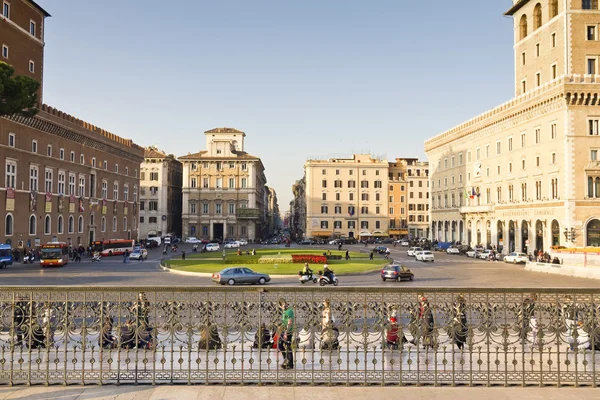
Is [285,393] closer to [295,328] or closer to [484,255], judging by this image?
[295,328]

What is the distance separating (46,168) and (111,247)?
11.0 metres

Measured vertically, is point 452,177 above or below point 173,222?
above

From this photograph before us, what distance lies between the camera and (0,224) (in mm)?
46062

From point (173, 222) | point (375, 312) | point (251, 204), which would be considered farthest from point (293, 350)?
point (173, 222)

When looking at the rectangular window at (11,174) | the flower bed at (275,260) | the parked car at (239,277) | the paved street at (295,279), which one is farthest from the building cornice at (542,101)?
the rectangular window at (11,174)

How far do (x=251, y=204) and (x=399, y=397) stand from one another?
281 ft

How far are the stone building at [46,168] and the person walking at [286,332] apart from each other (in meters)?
45.4

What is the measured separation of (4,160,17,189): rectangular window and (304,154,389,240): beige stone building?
5640cm

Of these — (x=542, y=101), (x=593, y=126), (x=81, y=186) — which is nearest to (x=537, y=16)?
(x=542, y=101)

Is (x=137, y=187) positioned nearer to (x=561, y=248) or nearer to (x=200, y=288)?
(x=561, y=248)

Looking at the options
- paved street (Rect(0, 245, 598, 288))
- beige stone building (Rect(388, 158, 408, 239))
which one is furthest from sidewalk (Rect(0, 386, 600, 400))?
beige stone building (Rect(388, 158, 408, 239))

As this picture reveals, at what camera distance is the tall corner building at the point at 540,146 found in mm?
47656

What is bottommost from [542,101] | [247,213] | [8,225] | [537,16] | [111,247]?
[111,247]

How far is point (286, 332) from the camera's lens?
9.15 m
